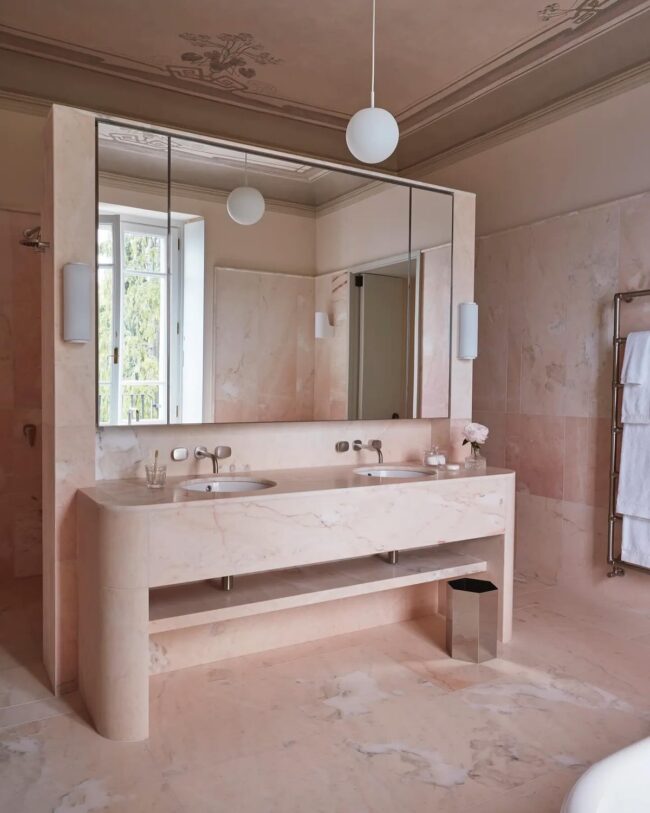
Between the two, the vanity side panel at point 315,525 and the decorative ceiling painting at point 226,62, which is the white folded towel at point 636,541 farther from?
the decorative ceiling painting at point 226,62

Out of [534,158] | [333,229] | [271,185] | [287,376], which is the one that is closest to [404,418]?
[287,376]

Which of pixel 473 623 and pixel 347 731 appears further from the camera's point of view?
pixel 473 623

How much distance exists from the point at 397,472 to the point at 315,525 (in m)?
0.74

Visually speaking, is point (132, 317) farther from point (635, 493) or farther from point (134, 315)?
point (635, 493)

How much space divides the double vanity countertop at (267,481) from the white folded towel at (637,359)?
761 millimetres

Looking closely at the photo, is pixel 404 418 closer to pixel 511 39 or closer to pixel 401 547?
pixel 401 547

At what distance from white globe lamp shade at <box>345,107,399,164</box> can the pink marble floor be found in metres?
1.89

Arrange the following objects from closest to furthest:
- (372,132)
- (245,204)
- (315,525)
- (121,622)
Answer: (121,622)
(372,132)
(315,525)
(245,204)

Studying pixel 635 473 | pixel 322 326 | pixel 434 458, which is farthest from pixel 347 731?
pixel 635 473

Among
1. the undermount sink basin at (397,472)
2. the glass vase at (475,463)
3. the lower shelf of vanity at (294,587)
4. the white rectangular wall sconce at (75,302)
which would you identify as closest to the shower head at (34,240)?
the white rectangular wall sconce at (75,302)

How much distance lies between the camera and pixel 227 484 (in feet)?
8.59

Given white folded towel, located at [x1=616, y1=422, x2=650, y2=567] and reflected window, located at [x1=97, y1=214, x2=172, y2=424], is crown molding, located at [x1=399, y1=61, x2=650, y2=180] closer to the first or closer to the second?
white folded towel, located at [x1=616, y1=422, x2=650, y2=567]

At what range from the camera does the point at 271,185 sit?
9.25 feet

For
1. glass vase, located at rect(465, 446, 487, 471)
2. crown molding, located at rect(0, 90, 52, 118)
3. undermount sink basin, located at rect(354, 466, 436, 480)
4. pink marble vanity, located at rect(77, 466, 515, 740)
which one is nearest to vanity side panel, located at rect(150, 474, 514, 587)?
pink marble vanity, located at rect(77, 466, 515, 740)
